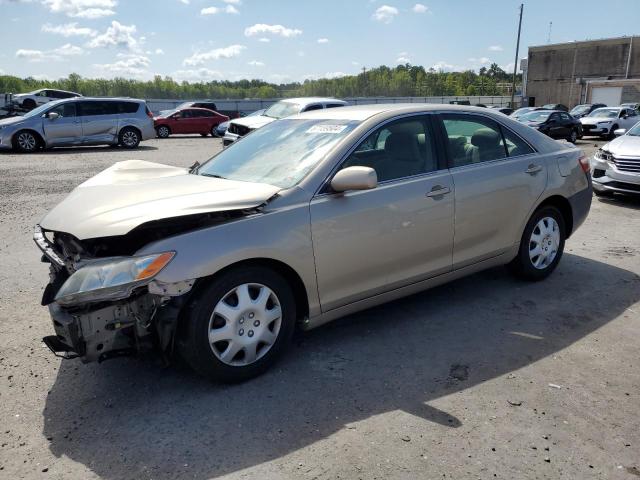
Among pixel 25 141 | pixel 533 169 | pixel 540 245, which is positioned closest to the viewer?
pixel 533 169

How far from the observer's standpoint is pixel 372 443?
9.52 ft

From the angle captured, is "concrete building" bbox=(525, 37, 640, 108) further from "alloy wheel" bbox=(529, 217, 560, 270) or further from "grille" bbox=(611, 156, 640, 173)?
"alloy wheel" bbox=(529, 217, 560, 270)

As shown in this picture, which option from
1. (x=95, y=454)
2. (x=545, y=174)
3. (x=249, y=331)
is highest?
(x=545, y=174)

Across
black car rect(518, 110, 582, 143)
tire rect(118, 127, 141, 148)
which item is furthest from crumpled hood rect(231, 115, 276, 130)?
black car rect(518, 110, 582, 143)

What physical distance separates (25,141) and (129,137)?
3288 millimetres

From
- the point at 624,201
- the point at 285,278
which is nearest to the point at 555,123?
the point at 624,201

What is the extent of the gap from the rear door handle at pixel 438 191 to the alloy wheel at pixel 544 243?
1.29 metres

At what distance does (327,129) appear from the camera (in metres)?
4.20

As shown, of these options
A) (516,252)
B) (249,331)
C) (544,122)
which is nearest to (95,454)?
(249,331)

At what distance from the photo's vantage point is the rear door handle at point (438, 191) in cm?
419

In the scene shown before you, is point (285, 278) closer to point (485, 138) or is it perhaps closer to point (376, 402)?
point (376, 402)

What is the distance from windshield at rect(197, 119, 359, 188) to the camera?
3.90 meters

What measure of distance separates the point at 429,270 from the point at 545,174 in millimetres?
1646

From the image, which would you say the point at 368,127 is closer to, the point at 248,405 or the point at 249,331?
the point at 249,331
